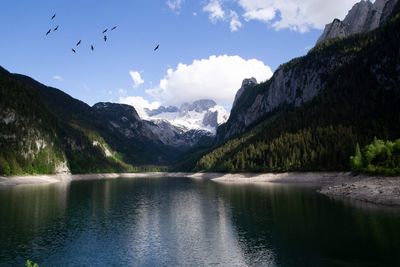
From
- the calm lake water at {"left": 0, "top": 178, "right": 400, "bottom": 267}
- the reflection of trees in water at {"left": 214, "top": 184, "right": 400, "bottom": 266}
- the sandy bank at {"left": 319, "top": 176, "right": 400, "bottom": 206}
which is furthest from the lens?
the sandy bank at {"left": 319, "top": 176, "right": 400, "bottom": 206}

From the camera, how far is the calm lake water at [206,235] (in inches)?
1891

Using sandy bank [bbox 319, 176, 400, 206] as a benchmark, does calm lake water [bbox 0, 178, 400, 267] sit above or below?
below

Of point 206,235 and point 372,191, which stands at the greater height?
point 372,191

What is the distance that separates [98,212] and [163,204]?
68.3 ft

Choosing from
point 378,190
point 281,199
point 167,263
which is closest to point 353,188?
point 378,190

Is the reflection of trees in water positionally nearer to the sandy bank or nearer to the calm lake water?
the calm lake water

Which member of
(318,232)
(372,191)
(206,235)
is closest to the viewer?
(318,232)

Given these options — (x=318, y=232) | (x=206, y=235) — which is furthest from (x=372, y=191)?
(x=206, y=235)

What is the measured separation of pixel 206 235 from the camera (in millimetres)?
63812

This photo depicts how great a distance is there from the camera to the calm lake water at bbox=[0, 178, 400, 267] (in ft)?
158

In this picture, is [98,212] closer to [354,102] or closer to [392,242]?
[392,242]

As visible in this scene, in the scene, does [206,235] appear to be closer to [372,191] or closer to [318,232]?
[318,232]

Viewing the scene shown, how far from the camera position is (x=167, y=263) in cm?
4722

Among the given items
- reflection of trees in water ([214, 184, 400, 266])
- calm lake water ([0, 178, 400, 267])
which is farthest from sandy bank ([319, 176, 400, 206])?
reflection of trees in water ([214, 184, 400, 266])
